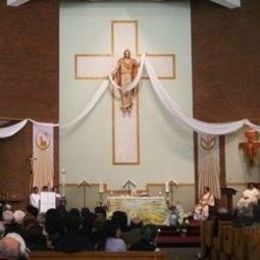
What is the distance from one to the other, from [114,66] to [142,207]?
13.1ft

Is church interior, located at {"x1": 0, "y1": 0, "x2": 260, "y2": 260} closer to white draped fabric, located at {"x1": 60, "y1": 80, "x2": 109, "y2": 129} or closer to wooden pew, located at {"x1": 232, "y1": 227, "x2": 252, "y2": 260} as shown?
white draped fabric, located at {"x1": 60, "y1": 80, "x2": 109, "y2": 129}

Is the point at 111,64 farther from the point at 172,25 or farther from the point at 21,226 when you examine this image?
the point at 21,226

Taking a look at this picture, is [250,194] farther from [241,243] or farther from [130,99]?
[241,243]

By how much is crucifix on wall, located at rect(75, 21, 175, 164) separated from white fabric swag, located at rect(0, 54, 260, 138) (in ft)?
0.96

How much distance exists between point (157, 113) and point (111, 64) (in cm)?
176

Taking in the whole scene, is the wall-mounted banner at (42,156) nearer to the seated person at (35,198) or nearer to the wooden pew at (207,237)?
the seated person at (35,198)

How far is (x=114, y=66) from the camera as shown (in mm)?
17109

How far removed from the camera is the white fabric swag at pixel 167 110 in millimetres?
16125

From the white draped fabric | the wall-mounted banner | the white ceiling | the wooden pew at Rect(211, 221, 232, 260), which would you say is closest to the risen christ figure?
the white draped fabric

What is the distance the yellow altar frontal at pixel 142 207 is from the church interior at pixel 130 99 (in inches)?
24.3

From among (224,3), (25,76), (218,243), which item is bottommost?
(218,243)

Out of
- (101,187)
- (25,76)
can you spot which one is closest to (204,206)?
(101,187)

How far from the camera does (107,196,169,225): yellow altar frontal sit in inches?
589

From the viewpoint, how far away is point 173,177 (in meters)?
16.9
